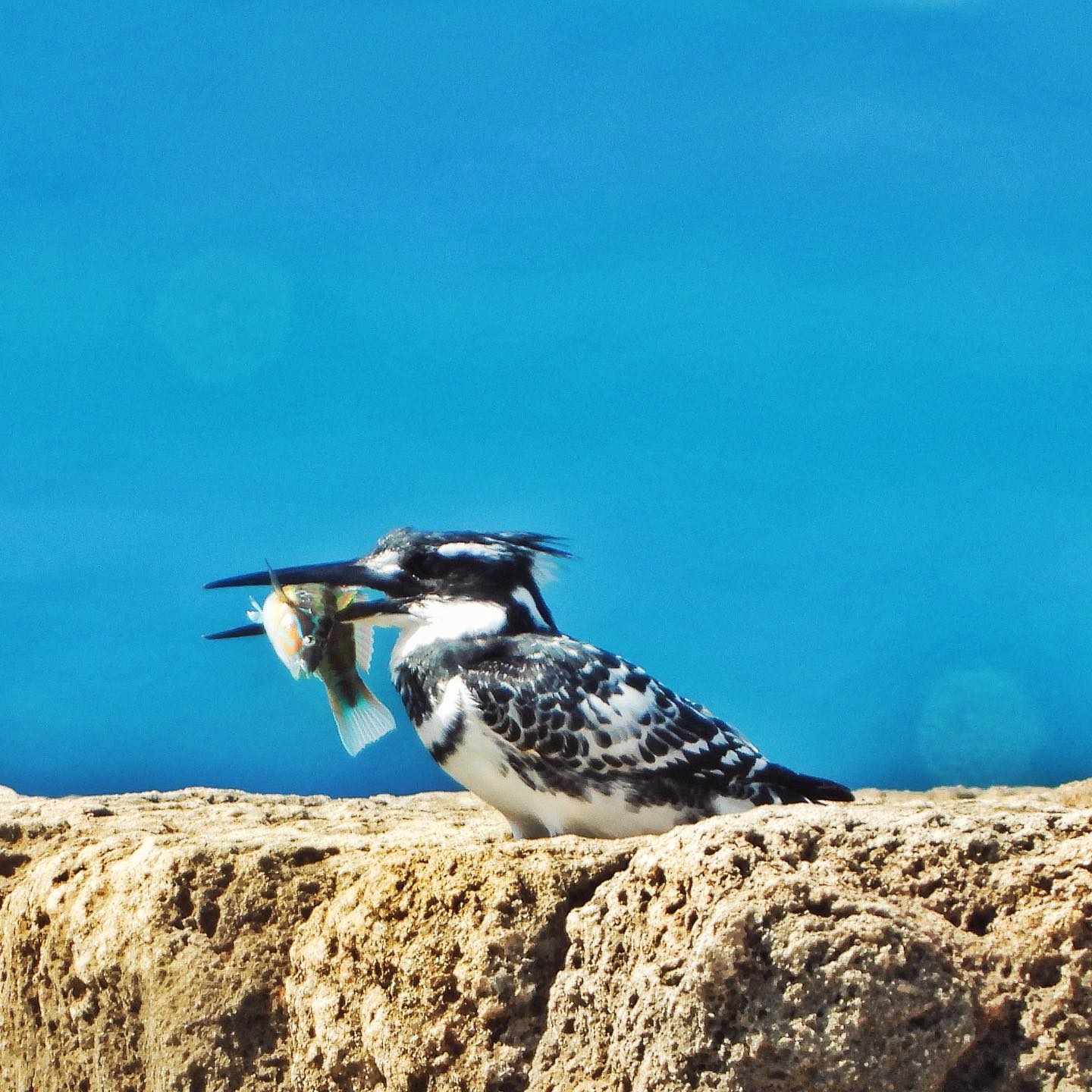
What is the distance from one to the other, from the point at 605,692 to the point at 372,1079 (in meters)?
1.73

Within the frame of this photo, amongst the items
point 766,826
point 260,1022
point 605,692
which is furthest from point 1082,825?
point 260,1022

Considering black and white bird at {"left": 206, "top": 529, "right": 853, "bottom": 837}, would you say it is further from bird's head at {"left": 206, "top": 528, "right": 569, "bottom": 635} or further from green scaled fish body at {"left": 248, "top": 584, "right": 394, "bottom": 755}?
green scaled fish body at {"left": 248, "top": 584, "right": 394, "bottom": 755}

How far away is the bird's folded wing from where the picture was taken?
5430 millimetres

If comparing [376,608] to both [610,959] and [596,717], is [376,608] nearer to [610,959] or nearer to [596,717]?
[596,717]

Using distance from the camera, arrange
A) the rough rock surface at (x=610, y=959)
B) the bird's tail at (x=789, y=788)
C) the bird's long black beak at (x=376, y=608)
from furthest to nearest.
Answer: the bird's long black beak at (x=376, y=608), the bird's tail at (x=789, y=788), the rough rock surface at (x=610, y=959)

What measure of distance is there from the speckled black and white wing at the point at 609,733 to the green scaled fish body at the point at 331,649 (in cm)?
103

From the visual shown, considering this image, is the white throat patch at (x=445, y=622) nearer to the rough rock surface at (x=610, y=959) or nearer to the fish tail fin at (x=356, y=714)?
the fish tail fin at (x=356, y=714)

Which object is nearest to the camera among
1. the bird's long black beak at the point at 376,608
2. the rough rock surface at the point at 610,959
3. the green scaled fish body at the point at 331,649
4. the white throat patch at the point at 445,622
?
the rough rock surface at the point at 610,959

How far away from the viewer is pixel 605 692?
5605 millimetres

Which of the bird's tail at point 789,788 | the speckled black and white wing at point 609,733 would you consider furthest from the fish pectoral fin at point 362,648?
the bird's tail at point 789,788

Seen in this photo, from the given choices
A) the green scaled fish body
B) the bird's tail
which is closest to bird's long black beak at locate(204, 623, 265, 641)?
the green scaled fish body

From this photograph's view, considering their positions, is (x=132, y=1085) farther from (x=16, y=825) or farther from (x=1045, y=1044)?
(x=1045, y=1044)

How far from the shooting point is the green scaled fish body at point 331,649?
21.3 feet

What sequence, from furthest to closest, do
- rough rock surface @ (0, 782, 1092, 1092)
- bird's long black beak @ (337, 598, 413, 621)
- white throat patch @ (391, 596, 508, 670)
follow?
bird's long black beak @ (337, 598, 413, 621), white throat patch @ (391, 596, 508, 670), rough rock surface @ (0, 782, 1092, 1092)
